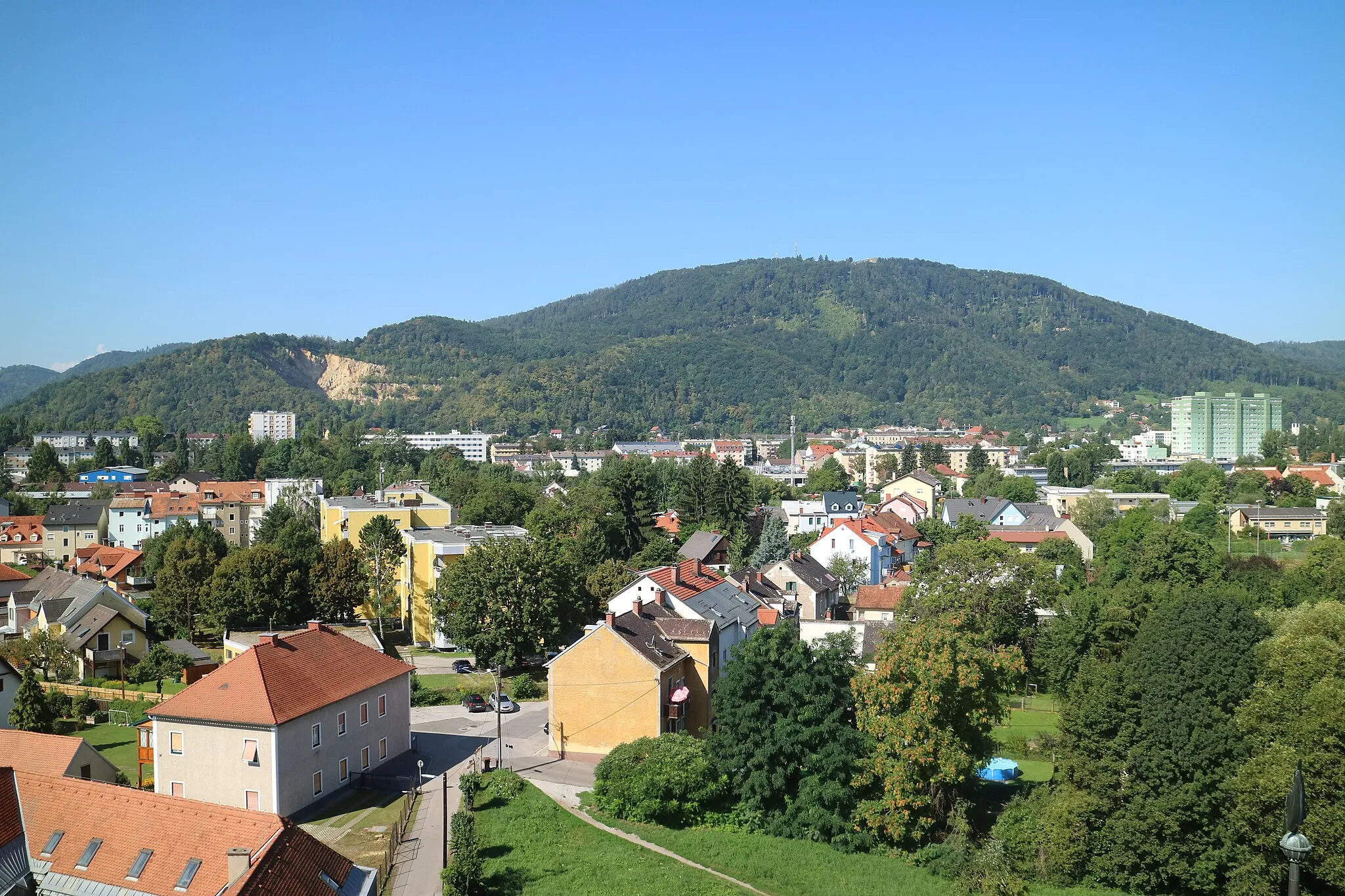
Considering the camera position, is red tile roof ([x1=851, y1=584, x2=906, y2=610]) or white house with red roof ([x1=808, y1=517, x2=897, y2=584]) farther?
white house with red roof ([x1=808, y1=517, x2=897, y2=584])

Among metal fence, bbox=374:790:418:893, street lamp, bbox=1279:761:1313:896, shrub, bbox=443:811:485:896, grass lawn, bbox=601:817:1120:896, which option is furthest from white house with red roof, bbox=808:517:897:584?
street lamp, bbox=1279:761:1313:896

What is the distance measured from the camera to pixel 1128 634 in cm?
3750

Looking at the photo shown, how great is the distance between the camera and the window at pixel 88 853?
660 inches

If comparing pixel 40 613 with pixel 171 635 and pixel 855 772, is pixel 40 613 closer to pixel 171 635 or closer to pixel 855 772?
pixel 171 635

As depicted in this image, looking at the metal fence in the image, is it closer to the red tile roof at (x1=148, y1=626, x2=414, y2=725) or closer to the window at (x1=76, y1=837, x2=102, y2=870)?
the red tile roof at (x1=148, y1=626, x2=414, y2=725)

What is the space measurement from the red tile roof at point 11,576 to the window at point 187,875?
44.0 meters

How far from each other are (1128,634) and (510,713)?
21935mm

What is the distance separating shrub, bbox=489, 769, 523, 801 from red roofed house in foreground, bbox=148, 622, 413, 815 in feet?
12.0

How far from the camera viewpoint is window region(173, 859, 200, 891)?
1574cm

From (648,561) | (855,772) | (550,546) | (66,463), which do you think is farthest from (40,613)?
(66,463)

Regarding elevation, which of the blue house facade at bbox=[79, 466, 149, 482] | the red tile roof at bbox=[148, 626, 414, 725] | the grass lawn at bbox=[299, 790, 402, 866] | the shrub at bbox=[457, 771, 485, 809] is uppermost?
the blue house facade at bbox=[79, 466, 149, 482]

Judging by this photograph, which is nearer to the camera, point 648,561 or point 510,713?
point 510,713

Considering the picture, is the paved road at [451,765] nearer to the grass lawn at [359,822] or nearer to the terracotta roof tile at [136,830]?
the grass lawn at [359,822]

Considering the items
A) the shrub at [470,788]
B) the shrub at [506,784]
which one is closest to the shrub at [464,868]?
the shrub at [470,788]
